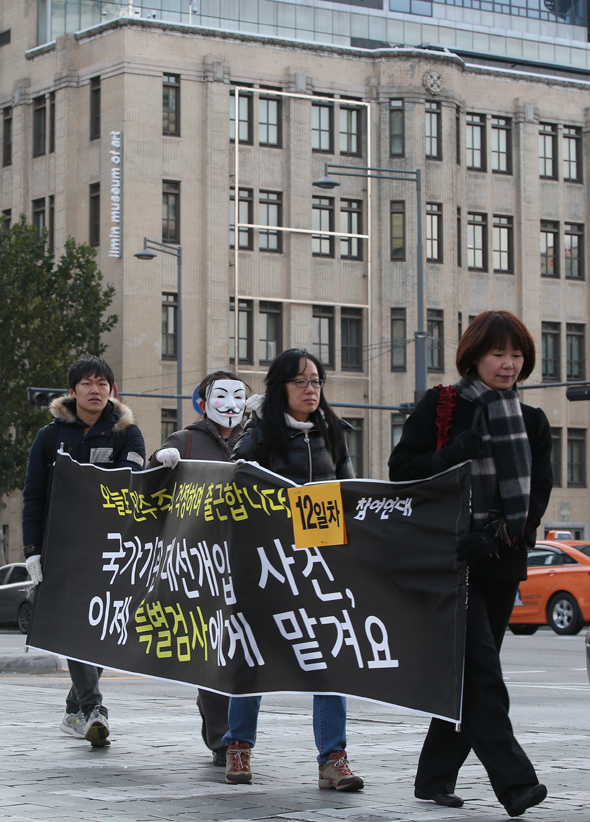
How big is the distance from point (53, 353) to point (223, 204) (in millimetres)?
9908

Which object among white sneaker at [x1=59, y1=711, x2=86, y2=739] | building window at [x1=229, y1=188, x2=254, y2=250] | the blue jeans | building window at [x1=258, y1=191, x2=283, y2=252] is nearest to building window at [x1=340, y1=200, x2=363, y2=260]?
building window at [x1=258, y1=191, x2=283, y2=252]

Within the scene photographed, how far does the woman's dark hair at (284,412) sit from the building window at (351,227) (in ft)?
142

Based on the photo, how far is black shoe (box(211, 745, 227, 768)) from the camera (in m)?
7.33

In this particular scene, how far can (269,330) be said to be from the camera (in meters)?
49.1

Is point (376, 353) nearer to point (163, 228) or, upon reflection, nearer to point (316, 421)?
point (163, 228)

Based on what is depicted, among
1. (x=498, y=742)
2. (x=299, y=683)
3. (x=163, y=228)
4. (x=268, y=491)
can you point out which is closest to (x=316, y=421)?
(x=268, y=491)

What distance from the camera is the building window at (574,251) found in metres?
55.2

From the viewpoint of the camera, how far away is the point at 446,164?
167 ft

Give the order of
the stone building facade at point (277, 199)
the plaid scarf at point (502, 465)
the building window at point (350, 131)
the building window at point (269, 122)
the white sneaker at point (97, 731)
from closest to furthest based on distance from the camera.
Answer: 1. the plaid scarf at point (502, 465)
2. the white sneaker at point (97, 731)
3. the stone building facade at point (277, 199)
4. the building window at point (269, 122)
5. the building window at point (350, 131)

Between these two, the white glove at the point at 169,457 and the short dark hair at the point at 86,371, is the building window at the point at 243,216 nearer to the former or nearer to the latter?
the short dark hair at the point at 86,371

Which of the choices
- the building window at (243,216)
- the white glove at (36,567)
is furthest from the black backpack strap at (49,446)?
the building window at (243,216)

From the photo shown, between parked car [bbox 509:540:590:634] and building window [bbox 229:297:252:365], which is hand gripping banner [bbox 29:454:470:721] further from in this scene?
building window [bbox 229:297:252:365]

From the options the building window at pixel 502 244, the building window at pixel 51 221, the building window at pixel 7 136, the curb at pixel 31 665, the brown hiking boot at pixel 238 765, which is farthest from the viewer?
the building window at pixel 502 244

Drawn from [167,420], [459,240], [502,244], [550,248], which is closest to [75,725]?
[167,420]
